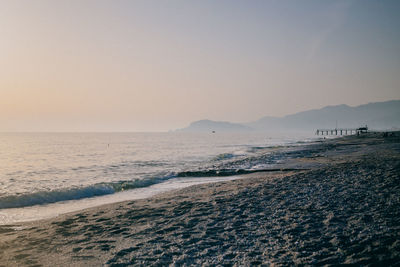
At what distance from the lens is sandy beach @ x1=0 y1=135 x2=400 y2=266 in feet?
18.7

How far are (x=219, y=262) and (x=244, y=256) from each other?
0.58 m

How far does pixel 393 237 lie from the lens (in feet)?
18.8

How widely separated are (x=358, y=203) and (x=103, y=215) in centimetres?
900

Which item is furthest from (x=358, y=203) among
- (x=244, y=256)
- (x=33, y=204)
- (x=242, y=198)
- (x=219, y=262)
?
(x=33, y=204)

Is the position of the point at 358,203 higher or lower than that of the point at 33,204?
higher

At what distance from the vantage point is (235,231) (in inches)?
282

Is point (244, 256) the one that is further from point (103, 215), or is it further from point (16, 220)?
point (16, 220)

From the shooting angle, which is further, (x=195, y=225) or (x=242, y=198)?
(x=242, y=198)

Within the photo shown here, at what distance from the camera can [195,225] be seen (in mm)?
8016

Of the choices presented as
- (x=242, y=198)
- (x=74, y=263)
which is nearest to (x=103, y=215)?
(x=74, y=263)

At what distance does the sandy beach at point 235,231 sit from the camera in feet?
18.7

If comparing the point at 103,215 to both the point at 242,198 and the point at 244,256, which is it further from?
the point at 244,256

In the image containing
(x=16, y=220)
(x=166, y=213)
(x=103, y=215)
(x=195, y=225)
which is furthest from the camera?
(x=16, y=220)

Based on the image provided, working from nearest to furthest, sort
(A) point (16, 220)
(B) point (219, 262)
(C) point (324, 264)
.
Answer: (C) point (324, 264) → (B) point (219, 262) → (A) point (16, 220)
